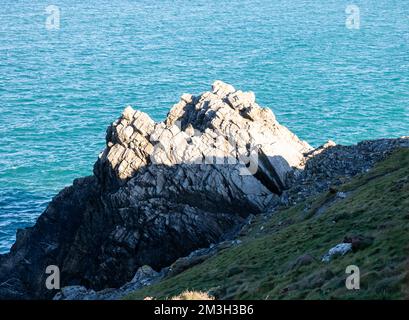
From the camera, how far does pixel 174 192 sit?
6531cm

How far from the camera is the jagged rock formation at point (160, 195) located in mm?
63844

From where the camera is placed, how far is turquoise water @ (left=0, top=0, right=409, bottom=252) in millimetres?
116062

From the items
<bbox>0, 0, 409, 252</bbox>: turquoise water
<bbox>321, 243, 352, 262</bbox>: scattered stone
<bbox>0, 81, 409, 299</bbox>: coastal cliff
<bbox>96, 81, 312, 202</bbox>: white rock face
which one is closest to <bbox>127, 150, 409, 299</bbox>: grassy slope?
<bbox>321, 243, 352, 262</bbox>: scattered stone

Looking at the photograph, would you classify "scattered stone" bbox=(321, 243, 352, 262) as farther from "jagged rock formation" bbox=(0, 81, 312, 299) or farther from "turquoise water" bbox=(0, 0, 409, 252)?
"turquoise water" bbox=(0, 0, 409, 252)

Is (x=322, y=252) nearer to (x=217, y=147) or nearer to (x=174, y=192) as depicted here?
(x=174, y=192)

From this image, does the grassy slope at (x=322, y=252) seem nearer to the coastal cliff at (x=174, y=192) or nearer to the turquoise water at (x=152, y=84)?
the coastal cliff at (x=174, y=192)

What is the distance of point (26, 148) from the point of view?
119625mm

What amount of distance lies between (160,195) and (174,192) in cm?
144

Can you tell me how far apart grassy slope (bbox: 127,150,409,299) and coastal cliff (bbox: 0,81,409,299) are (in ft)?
14.5

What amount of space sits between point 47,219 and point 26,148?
1814 inches

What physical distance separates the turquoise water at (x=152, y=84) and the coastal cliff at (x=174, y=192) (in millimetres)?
15531

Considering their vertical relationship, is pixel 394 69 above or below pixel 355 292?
above

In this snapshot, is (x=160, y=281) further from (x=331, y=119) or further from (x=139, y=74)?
(x=139, y=74)

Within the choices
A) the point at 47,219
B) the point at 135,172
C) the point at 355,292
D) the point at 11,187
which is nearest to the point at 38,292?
the point at 47,219
